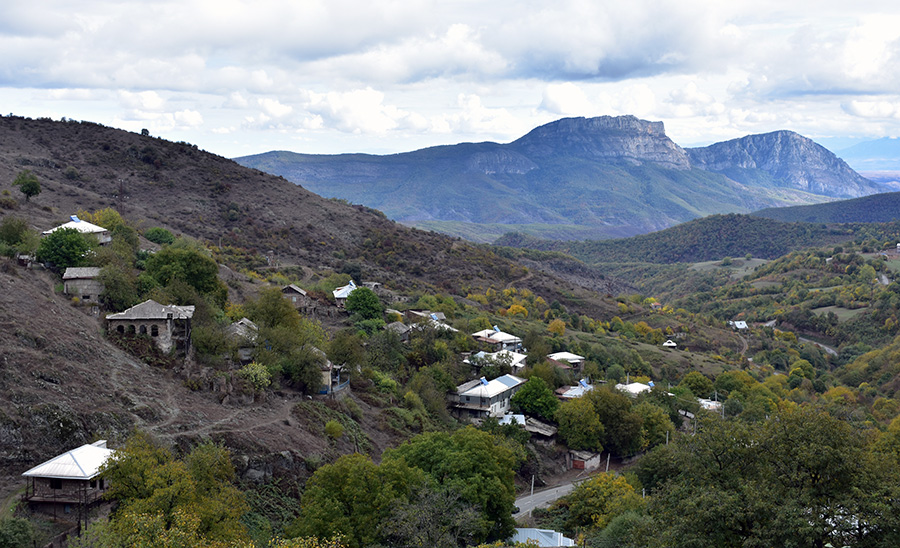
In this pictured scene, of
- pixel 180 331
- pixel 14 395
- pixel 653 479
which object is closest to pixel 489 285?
pixel 653 479

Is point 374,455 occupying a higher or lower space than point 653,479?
higher

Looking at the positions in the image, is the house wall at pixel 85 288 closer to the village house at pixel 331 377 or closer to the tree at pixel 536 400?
the village house at pixel 331 377

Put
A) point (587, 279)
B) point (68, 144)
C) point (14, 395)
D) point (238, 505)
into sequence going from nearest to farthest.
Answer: point (238, 505) < point (14, 395) < point (68, 144) < point (587, 279)

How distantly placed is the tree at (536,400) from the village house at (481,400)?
0.90 m

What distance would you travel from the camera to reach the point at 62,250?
37.7m

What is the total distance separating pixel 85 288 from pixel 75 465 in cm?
1577

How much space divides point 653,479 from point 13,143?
3337 inches

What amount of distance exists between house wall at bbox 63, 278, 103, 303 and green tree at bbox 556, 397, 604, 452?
27.3 metres

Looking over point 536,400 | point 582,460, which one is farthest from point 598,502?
point 536,400

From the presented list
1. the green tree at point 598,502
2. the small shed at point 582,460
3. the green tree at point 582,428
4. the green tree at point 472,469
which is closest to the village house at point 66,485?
the green tree at point 472,469

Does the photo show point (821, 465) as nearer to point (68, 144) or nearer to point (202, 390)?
point (202, 390)

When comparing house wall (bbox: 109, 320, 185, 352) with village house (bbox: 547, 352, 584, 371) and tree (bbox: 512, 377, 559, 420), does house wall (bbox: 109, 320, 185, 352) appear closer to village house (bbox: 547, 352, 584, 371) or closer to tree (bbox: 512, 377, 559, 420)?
tree (bbox: 512, 377, 559, 420)

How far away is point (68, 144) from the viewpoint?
320 feet

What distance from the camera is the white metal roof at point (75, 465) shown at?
21.5 metres
